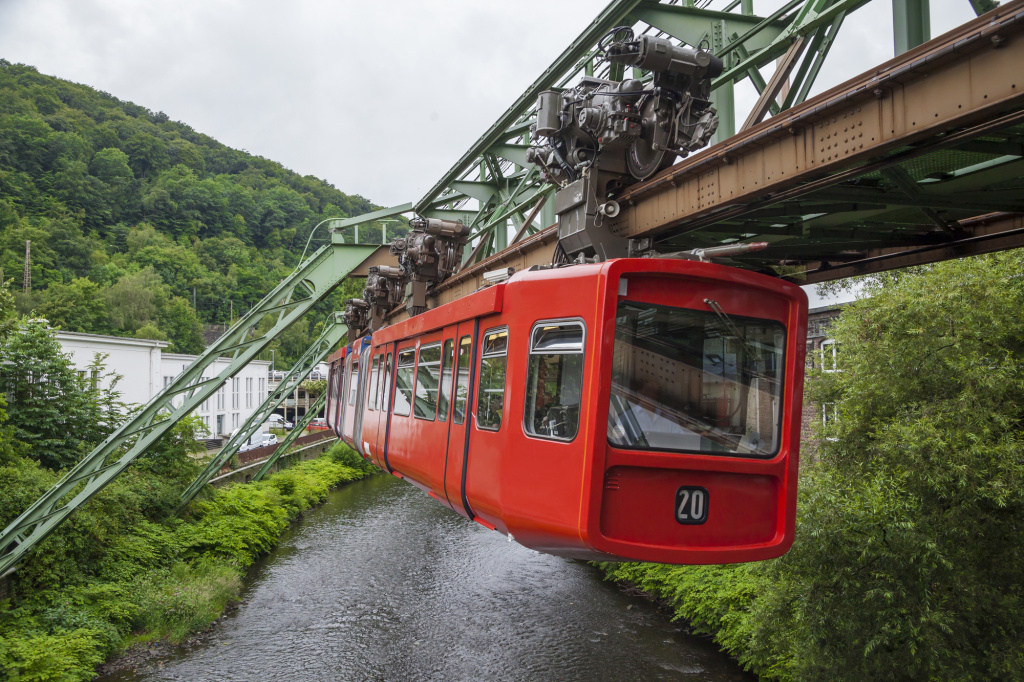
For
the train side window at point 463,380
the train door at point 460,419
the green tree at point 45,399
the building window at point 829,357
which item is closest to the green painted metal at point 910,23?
the train door at point 460,419

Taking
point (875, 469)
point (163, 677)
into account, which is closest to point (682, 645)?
point (875, 469)

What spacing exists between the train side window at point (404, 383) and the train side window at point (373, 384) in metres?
1.45

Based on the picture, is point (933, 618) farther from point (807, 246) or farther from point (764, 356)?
point (764, 356)

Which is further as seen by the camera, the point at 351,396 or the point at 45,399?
the point at 45,399

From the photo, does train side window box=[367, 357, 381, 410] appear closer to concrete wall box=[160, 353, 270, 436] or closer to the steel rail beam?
the steel rail beam

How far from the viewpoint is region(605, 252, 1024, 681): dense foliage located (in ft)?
25.9

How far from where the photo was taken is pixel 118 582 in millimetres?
13438

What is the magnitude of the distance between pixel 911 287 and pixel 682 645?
721cm

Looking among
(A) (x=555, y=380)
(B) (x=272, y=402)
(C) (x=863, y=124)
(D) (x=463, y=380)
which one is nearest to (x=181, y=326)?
(B) (x=272, y=402)

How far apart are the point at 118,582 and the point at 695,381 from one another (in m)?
12.9

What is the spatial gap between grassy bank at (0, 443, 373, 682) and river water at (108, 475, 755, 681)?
0.70 metres

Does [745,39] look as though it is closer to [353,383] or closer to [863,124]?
[863,124]

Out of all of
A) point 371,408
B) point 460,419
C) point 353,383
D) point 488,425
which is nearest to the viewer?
point 488,425

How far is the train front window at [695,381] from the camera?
4.35 meters
